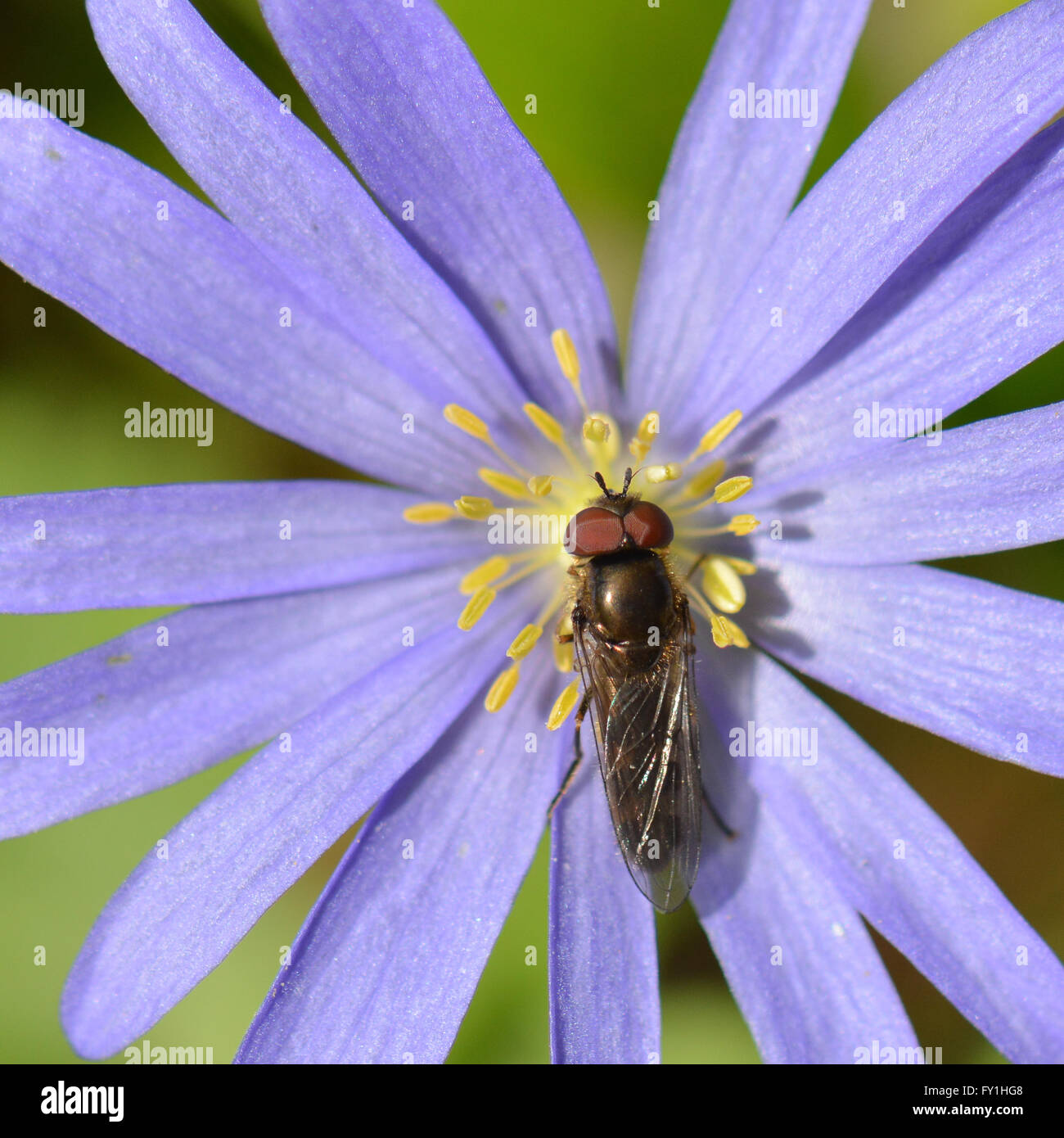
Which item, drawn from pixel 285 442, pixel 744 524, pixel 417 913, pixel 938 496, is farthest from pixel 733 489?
pixel 285 442

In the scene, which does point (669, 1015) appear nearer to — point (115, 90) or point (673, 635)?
point (673, 635)

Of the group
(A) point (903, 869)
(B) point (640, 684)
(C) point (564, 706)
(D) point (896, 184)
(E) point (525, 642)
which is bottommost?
(A) point (903, 869)

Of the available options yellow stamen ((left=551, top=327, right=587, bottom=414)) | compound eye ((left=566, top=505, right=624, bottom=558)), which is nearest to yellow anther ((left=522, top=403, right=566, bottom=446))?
yellow stamen ((left=551, top=327, right=587, bottom=414))

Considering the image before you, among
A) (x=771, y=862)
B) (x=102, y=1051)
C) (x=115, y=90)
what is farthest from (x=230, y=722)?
(x=115, y=90)

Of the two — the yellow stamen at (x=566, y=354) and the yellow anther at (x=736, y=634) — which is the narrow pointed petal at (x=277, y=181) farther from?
the yellow anther at (x=736, y=634)

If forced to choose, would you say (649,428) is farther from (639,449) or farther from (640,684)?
(640,684)

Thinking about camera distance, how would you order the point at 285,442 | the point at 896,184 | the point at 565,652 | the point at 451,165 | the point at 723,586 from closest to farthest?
the point at 896,184, the point at 451,165, the point at 723,586, the point at 565,652, the point at 285,442

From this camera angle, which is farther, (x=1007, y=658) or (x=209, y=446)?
(x=209, y=446)
